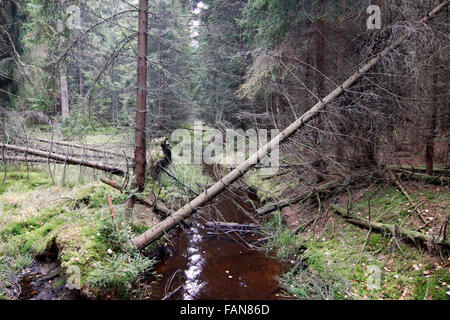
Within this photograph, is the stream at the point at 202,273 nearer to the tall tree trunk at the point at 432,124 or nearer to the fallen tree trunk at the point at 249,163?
the fallen tree trunk at the point at 249,163

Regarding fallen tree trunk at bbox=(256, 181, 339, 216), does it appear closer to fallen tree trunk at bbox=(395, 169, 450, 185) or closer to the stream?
the stream

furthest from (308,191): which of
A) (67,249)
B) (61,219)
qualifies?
(61,219)

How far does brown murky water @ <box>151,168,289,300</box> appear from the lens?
15.9 feet

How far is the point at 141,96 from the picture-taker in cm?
591

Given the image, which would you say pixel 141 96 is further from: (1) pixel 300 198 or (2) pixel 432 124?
(2) pixel 432 124

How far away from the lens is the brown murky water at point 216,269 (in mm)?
4840

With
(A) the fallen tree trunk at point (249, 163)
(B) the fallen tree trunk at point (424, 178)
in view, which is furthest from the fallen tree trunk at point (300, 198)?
(A) the fallen tree trunk at point (249, 163)

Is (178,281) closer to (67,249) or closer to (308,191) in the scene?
(67,249)

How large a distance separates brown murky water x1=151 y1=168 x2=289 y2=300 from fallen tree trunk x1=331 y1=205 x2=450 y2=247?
208 cm

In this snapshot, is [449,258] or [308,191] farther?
[308,191]

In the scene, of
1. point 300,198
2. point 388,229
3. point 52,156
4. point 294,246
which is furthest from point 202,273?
point 52,156

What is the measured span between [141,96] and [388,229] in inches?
249

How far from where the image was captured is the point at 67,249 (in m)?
4.57
